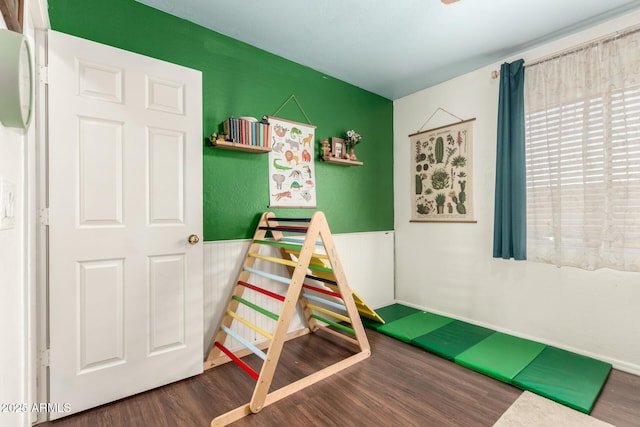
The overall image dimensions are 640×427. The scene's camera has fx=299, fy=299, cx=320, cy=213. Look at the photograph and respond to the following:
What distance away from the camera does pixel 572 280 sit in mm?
2418

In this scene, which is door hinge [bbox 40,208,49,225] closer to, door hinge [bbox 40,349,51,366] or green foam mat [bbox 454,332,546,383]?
door hinge [bbox 40,349,51,366]

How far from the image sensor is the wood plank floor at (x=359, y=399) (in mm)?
1655

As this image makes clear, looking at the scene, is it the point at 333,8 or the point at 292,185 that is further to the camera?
the point at 292,185

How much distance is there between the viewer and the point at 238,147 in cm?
233

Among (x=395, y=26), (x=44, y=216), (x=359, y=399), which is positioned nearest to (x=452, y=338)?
(x=359, y=399)

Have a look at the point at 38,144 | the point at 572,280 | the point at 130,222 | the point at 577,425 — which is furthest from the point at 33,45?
the point at 572,280

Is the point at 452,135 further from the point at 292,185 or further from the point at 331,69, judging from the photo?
the point at 292,185

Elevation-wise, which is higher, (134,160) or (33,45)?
(33,45)

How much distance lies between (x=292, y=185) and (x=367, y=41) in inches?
54.2

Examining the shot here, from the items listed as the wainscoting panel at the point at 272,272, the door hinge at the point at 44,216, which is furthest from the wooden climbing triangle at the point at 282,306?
→ the door hinge at the point at 44,216

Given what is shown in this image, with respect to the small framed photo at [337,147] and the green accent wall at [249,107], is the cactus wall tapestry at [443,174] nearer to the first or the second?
the green accent wall at [249,107]

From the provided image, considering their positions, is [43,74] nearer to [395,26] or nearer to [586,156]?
[395,26]

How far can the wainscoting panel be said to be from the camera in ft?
7.63

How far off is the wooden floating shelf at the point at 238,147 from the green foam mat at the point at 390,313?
1944 millimetres
